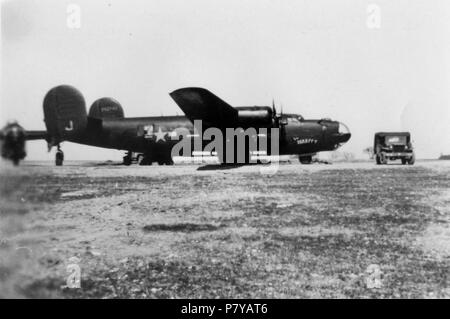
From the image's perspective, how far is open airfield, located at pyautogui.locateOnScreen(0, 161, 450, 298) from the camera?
4785 mm

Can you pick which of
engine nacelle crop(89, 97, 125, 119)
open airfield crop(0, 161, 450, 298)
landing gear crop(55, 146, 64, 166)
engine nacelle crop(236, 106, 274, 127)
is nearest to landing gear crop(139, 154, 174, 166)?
landing gear crop(55, 146, 64, 166)

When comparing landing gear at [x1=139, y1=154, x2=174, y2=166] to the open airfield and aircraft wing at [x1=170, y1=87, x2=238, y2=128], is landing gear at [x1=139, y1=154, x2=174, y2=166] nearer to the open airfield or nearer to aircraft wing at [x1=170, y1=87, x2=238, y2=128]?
aircraft wing at [x1=170, y1=87, x2=238, y2=128]

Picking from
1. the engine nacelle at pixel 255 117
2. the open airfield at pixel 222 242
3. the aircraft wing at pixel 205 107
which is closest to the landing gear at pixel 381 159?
the engine nacelle at pixel 255 117

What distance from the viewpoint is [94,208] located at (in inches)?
324

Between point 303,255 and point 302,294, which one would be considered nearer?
point 302,294

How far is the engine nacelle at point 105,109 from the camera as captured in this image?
88.1 feet

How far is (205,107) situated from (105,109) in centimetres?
1199

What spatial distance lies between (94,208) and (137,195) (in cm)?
143

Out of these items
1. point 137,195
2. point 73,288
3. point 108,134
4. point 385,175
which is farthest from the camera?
point 108,134

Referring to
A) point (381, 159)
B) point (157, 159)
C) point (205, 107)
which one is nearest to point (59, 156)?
point (157, 159)

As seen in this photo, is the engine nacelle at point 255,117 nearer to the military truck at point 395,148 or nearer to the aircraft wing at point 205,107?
the aircraft wing at point 205,107

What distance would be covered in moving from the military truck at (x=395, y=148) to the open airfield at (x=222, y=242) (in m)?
12.0
